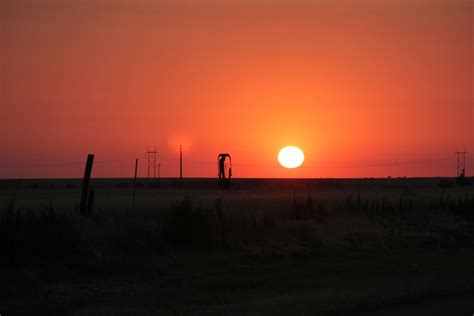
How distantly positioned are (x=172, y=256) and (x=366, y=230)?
467 inches

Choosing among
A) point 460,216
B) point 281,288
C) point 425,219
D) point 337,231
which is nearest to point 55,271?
point 281,288

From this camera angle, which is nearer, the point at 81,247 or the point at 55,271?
the point at 55,271

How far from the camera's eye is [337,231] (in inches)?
1192

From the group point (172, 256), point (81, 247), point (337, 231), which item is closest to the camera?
point (81, 247)

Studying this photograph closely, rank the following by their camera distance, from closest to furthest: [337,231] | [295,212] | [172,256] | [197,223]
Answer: [172,256] < [197,223] < [337,231] < [295,212]

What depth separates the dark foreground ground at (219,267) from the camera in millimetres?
15680

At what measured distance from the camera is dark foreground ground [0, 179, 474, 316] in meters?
15.7

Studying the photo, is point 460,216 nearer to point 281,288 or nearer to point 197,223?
point 197,223

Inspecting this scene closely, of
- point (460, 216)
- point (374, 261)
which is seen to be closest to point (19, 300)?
point (374, 261)

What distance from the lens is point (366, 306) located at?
1548cm

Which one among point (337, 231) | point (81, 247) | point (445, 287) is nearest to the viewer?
point (445, 287)

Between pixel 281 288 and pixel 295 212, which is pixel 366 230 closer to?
pixel 295 212

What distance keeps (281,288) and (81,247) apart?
6.58m

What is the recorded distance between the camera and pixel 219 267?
21578mm
